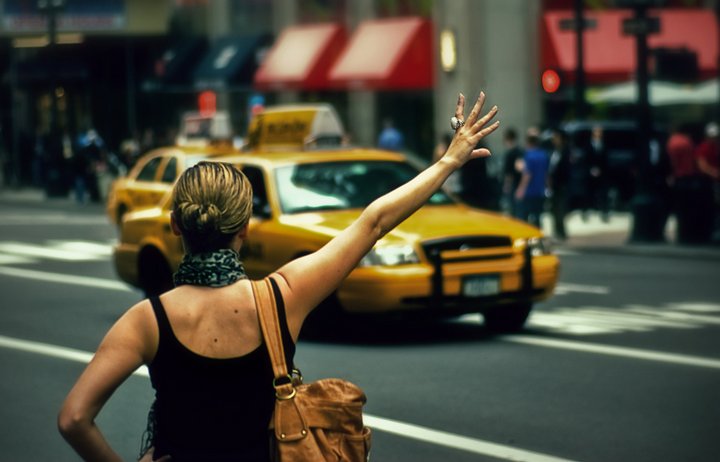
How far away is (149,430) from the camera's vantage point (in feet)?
11.9

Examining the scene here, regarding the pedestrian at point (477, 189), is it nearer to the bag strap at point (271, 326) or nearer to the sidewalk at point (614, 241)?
the sidewalk at point (614, 241)

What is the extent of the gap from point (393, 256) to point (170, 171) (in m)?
9.76

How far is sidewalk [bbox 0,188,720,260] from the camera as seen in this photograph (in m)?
21.0

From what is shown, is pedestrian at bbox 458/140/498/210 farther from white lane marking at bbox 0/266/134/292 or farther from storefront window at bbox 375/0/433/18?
storefront window at bbox 375/0/433/18

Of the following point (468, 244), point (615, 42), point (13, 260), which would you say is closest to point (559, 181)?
point (13, 260)

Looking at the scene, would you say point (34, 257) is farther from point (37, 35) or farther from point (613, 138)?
point (37, 35)

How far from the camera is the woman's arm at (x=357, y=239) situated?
3.57m

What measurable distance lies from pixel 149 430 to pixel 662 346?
8.62 metres

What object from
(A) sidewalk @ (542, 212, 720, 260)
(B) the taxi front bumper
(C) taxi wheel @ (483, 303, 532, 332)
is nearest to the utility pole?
(A) sidewalk @ (542, 212, 720, 260)

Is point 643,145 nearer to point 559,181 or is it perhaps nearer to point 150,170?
point 559,181

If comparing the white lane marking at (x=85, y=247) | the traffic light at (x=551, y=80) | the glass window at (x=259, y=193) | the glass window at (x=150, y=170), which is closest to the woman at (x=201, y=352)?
the glass window at (x=259, y=193)

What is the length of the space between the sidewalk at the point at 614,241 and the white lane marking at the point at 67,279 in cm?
767

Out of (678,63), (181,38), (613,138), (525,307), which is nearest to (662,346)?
(525,307)

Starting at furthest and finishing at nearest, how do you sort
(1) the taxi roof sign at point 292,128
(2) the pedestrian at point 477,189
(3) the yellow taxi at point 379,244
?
(2) the pedestrian at point 477,189
(1) the taxi roof sign at point 292,128
(3) the yellow taxi at point 379,244
